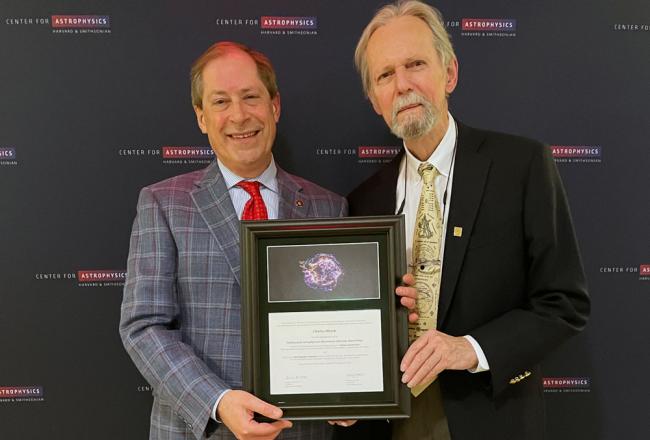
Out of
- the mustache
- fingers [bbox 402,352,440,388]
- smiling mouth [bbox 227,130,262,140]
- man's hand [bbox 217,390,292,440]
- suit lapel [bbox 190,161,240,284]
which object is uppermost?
the mustache

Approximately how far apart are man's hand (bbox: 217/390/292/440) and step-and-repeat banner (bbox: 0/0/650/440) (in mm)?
1056

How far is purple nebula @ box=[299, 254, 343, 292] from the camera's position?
4.75 ft

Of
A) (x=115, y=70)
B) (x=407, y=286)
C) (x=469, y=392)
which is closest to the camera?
(x=407, y=286)

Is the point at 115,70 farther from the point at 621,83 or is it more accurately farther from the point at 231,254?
the point at 621,83

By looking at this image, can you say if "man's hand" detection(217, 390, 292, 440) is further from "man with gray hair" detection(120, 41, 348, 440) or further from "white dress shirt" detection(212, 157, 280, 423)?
"white dress shirt" detection(212, 157, 280, 423)

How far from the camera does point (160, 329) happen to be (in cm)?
155

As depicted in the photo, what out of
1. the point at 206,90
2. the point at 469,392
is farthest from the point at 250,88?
the point at 469,392

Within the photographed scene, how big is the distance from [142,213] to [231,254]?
306mm

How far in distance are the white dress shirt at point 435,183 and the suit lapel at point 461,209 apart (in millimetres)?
29

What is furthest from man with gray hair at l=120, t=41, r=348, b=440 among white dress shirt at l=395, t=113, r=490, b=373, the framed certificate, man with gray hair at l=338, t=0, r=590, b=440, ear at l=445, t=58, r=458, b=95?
ear at l=445, t=58, r=458, b=95

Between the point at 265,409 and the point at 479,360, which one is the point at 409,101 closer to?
the point at 479,360

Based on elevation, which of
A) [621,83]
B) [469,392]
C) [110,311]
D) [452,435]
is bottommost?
[452,435]

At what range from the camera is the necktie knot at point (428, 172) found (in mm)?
1666

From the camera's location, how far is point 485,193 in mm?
1603
